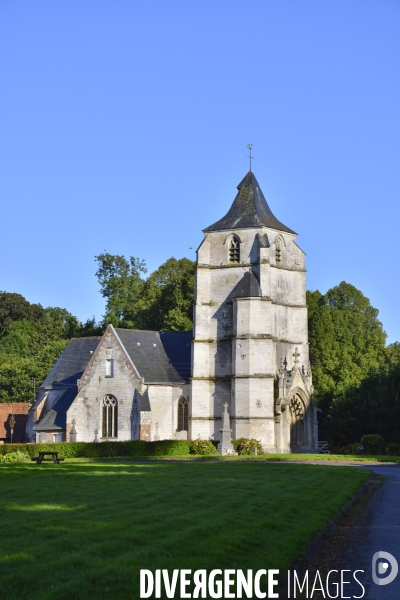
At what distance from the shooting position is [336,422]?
57.3m

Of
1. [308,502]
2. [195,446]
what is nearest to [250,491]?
[308,502]

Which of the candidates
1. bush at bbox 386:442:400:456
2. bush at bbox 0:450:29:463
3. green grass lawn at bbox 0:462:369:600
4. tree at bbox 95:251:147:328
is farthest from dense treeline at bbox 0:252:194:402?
green grass lawn at bbox 0:462:369:600

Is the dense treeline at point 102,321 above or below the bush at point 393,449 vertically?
above

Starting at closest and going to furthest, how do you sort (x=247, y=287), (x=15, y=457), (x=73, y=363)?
1. (x=15, y=457)
2. (x=247, y=287)
3. (x=73, y=363)

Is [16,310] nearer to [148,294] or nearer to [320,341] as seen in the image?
[148,294]

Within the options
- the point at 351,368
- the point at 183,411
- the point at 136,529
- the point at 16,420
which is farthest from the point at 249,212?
the point at 136,529

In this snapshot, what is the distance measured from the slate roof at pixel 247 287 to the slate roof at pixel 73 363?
1207cm

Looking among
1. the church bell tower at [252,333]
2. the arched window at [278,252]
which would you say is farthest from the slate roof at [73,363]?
the arched window at [278,252]

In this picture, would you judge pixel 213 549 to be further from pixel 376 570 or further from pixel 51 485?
pixel 51 485

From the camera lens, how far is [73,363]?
199 feet

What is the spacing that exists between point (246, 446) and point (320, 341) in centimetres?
1999

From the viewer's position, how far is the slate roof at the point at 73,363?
60.2 meters

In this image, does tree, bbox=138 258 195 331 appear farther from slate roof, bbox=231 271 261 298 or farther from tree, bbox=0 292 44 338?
tree, bbox=0 292 44 338

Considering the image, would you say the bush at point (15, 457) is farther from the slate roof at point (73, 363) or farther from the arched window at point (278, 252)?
the arched window at point (278, 252)
